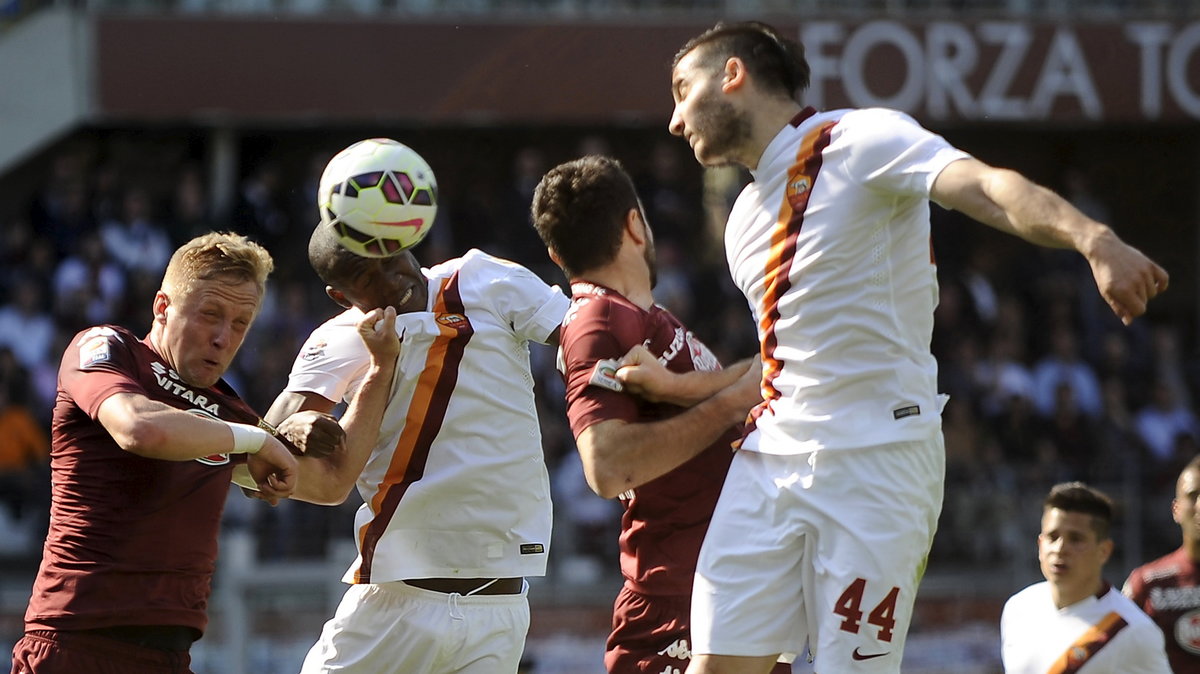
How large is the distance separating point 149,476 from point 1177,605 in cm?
480

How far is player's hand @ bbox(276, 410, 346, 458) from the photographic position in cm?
471

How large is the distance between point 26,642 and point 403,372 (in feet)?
4.59

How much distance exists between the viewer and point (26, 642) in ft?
14.7

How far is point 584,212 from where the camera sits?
16.2ft

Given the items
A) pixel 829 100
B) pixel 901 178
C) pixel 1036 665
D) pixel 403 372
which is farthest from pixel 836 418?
pixel 829 100

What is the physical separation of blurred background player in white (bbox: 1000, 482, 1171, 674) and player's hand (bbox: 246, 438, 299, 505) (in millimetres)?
3595

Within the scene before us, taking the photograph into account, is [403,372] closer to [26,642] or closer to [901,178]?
[26,642]

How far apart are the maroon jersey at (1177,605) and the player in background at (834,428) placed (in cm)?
335

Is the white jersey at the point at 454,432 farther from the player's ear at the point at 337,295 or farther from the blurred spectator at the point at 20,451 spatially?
the blurred spectator at the point at 20,451

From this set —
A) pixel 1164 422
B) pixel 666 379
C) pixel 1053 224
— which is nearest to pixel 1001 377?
pixel 1164 422

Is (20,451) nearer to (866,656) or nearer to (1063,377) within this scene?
(1063,377)

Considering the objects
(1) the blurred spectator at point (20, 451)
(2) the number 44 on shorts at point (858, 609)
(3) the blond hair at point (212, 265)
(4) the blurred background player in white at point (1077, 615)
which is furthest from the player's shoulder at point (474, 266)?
(1) the blurred spectator at point (20, 451)

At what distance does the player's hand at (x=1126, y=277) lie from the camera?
3.41 metres

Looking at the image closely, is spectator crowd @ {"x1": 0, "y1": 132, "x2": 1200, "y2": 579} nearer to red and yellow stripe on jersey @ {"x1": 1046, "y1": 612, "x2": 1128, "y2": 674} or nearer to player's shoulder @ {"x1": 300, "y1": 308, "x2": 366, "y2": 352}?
red and yellow stripe on jersey @ {"x1": 1046, "y1": 612, "x2": 1128, "y2": 674}
